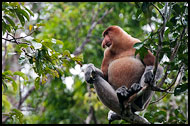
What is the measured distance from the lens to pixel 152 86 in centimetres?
246

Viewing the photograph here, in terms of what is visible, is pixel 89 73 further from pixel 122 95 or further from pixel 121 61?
pixel 122 95

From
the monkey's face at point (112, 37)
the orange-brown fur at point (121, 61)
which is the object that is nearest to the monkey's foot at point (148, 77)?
the orange-brown fur at point (121, 61)

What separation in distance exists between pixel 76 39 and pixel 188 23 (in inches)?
206

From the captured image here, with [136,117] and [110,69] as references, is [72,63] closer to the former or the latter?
[110,69]

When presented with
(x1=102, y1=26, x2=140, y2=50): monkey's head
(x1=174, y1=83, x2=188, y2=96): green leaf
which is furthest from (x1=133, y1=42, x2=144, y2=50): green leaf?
(x1=102, y1=26, x2=140, y2=50): monkey's head

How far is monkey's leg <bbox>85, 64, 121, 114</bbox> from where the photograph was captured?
300 cm

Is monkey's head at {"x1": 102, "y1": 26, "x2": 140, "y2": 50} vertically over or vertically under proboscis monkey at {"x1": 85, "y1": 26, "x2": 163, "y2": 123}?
over

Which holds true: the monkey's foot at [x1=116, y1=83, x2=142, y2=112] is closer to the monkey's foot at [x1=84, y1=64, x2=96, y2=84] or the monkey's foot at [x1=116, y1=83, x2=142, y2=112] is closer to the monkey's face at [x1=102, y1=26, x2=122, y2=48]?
the monkey's foot at [x1=84, y1=64, x2=96, y2=84]

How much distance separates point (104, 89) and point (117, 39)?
65 centimetres

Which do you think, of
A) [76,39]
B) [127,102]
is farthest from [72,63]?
[76,39]

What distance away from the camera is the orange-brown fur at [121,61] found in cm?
301

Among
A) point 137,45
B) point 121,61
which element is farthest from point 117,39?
point 137,45

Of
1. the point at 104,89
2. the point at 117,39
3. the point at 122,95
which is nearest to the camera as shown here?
the point at 122,95

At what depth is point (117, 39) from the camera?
3.28 m
